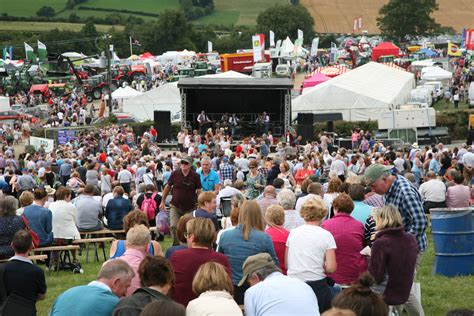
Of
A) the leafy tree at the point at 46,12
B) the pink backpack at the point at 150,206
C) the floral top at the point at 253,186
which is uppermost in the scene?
the leafy tree at the point at 46,12

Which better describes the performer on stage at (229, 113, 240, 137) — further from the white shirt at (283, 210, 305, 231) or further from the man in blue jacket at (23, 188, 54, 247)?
the white shirt at (283, 210, 305, 231)

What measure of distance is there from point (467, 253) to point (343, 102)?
31.7 metres

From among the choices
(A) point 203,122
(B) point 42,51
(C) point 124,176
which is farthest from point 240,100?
(B) point 42,51

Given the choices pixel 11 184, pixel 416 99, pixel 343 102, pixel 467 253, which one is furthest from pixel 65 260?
pixel 416 99

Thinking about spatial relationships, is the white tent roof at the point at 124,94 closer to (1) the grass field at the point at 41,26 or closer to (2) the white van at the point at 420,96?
(2) the white van at the point at 420,96

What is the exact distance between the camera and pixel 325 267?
26.4 feet

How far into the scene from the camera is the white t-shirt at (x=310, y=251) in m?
8.04

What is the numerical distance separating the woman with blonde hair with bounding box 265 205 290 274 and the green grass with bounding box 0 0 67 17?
12303 cm

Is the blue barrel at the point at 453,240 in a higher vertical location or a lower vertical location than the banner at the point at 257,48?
lower

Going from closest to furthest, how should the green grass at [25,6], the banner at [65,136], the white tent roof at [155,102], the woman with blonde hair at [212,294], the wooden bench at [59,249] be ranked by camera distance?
1. the woman with blonde hair at [212,294]
2. the wooden bench at [59,249]
3. the banner at [65,136]
4. the white tent roof at [155,102]
5. the green grass at [25,6]

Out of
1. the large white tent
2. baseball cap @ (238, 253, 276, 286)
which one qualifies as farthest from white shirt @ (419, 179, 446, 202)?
the large white tent

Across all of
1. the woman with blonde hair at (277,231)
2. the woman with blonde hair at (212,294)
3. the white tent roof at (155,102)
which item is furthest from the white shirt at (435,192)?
the white tent roof at (155,102)

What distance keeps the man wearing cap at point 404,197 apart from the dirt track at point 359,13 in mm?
117482

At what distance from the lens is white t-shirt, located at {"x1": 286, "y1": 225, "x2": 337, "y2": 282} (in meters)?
8.04
